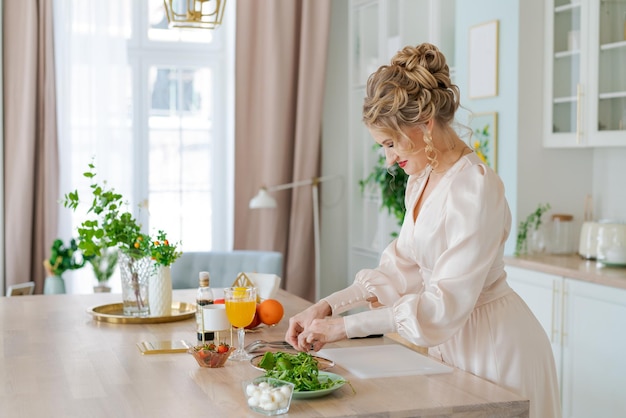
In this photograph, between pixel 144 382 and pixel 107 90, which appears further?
pixel 107 90

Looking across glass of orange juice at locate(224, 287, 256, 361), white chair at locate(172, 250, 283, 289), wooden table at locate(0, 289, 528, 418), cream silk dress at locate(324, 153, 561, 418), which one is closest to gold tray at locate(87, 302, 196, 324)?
wooden table at locate(0, 289, 528, 418)

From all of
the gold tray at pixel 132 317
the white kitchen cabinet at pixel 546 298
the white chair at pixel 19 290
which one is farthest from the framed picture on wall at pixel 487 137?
the white chair at pixel 19 290

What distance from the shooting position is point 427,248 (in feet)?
6.91

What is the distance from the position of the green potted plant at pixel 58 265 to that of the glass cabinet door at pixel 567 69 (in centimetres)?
278

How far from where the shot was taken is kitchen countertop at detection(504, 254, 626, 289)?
133 inches

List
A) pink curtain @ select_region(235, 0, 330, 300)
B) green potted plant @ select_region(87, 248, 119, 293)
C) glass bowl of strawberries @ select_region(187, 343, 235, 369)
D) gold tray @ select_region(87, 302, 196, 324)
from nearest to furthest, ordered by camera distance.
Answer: glass bowl of strawberries @ select_region(187, 343, 235, 369), gold tray @ select_region(87, 302, 196, 324), green potted plant @ select_region(87, 248, 119, 293), pink curtain @ select_region(235, 0, 330, 300)

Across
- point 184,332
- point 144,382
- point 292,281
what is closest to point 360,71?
point 292,281

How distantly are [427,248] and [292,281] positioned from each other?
Result: 11.9 feet

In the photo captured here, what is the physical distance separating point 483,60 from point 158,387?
285cm

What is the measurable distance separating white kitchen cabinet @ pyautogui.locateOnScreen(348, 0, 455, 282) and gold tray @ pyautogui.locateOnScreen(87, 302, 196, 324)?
2.45 metres

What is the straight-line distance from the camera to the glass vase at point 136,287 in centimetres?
280

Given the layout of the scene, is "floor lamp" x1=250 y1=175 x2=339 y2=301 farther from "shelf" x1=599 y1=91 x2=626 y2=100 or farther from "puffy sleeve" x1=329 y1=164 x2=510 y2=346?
"puffy sleeve" x1=329 y1=164 x2=510 y2=346

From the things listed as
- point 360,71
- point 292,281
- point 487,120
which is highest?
point 360,71

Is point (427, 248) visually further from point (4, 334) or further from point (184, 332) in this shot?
point (4, 334)
